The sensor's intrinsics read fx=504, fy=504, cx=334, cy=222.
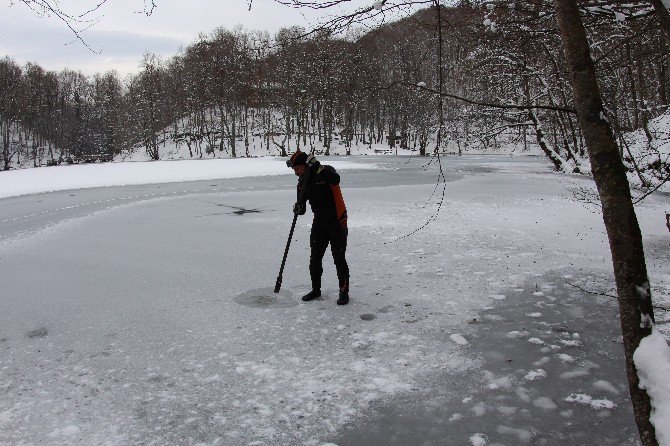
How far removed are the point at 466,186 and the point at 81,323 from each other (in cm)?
1605

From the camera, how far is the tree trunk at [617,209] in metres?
2.25

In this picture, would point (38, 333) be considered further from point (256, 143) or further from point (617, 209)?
point (256, 143)

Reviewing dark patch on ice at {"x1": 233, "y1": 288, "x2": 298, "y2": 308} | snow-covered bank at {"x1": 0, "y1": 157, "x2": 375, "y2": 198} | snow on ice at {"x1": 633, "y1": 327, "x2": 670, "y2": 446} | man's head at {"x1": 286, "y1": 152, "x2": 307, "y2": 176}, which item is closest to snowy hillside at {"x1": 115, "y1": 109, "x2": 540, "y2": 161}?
snow-covered bank at {"x1": 0, "y1": 157, "x2": 375, "y2": 198}

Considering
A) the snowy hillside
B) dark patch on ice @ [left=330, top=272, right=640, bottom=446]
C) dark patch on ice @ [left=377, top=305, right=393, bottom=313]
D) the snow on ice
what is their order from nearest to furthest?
the snow on ice → dark patch on ice @ [left=330, top=272, right=640, bottom=446] → dark patch on ice @ [left=377, top=305, right=393, bottom=313] → the snowy hillside

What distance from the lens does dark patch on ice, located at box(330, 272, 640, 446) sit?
335 centimetres

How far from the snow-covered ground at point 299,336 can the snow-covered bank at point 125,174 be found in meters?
12.2

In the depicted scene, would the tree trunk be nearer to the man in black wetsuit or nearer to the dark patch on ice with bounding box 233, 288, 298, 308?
the man in black wetsuit

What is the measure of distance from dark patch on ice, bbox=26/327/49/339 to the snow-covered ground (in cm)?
2

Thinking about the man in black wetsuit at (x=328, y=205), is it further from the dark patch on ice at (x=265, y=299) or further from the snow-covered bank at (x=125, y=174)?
the snow-covered bank at (x=125, y=174)

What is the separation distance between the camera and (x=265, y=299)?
21.0ft

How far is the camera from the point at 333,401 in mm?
3842

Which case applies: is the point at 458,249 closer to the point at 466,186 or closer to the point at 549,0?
the point at 549,0

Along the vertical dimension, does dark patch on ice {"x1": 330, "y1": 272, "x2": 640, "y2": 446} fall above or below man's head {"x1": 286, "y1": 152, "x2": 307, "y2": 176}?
below

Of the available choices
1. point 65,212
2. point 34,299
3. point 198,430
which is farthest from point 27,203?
point 198,430
